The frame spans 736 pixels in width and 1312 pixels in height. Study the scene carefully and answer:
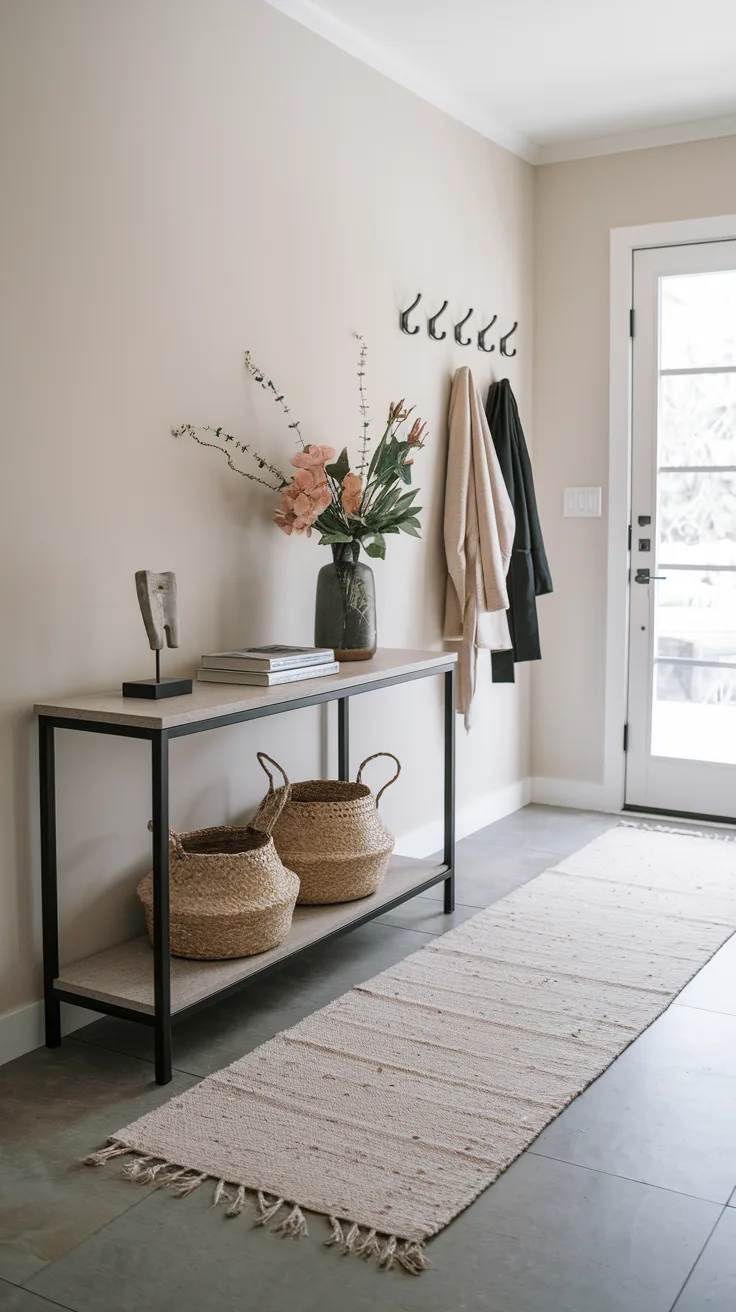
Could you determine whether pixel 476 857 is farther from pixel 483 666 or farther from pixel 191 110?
pixel 191 110

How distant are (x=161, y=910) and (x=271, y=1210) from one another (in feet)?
1.94

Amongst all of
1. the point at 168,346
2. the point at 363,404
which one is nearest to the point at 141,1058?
the point at 168,346

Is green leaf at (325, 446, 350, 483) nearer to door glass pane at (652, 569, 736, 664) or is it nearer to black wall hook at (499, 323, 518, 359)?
black wall hook at (499, 323, 518, 359)

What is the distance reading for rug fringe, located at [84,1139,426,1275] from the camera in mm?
1719

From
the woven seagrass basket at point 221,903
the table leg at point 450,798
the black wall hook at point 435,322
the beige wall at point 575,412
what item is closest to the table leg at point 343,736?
the table leg at point 450,798

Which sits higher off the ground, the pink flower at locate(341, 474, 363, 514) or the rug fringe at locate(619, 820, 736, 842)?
the pink flower at locate(341, 474, 363, 514)

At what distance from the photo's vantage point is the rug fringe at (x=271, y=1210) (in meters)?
1.72

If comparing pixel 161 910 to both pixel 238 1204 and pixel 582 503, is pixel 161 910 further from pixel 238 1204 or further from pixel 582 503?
pixel 582 503

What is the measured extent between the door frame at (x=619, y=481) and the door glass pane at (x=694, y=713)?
0.14 metres

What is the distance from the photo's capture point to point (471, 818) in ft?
13.6

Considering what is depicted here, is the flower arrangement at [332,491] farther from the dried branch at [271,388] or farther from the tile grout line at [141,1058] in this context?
the tile grout line at [141,1058]

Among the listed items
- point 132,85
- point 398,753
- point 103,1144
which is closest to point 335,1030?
point 103,1144

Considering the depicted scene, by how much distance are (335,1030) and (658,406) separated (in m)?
2.71

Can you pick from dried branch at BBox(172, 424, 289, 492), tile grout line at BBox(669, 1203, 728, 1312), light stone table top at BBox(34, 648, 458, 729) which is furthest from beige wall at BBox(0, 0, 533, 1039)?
tile grout line at BBox(669, 1203, 728, 1312)
